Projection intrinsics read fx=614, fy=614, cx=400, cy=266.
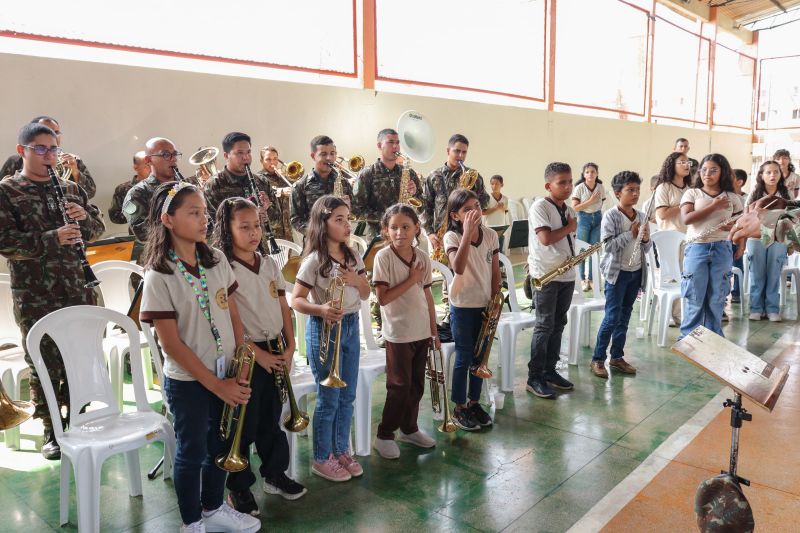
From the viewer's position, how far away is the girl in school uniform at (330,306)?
→ 122 inches

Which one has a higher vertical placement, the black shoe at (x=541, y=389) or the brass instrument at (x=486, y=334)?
the brass instrument at (x=486, y=334)

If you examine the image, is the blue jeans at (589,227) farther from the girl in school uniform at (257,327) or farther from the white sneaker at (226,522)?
the white sneaker at (226,522)

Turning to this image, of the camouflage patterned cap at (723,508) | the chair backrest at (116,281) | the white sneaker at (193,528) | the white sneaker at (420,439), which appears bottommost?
the white sneaker at (420,439)

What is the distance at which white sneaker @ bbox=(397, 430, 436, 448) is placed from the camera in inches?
142

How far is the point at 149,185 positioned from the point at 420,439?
247 cm

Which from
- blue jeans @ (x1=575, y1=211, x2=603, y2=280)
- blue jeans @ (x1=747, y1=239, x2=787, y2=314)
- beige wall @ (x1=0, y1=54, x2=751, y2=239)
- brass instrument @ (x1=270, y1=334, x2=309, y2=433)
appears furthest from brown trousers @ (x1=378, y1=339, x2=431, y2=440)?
blue jeans @ (x1=575, y1=211, x2=603, y2=280)

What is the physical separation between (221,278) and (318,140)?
3.18 metres

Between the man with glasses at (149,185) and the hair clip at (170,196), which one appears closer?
the hair clip at (170,196)

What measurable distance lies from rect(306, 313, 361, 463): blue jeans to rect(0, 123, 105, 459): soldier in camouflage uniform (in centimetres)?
145

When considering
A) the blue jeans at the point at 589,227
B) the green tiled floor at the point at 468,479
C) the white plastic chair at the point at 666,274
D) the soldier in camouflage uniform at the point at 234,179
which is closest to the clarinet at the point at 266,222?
the soldier in camouflage uniform at the point at 234,179

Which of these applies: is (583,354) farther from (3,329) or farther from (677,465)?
(3,329)

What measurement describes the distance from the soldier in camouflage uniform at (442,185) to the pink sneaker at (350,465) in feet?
9.75

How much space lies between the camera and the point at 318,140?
5.57 m

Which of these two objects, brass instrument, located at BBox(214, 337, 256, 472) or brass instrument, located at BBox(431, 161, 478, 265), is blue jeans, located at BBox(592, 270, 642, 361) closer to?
brass instrument, located at BBox(431, 161, 478, 265)
